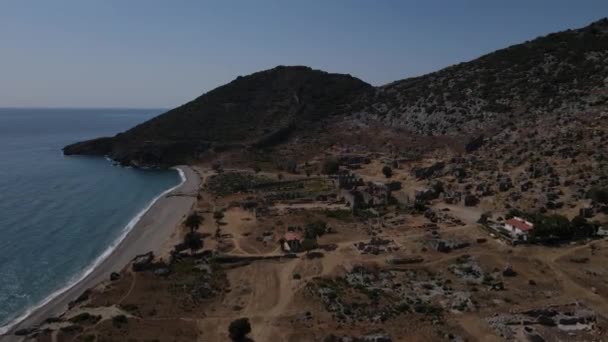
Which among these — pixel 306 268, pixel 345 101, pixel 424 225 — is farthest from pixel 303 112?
pixel 306 268

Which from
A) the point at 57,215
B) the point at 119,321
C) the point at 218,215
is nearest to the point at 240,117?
the point at 57,215

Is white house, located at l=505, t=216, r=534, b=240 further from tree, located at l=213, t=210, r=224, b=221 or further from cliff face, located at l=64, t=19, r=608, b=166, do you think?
cliff face, located at l=64, t=19, r=608, b=166

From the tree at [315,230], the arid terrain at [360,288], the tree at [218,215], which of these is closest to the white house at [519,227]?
the arid terrain at [360,288]

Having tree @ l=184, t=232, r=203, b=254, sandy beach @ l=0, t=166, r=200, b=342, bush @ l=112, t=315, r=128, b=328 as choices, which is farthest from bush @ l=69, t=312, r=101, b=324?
tree @ l=184, t=232, r=203, b=254

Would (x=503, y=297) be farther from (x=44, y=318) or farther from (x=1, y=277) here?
(x=1, y=277)

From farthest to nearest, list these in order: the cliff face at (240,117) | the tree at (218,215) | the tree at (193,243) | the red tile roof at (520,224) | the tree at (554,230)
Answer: the cliff face at (240,117), the tree at (218,215), the tree at (193,243), the red tile roof at (520,224), the tree at (554,230)

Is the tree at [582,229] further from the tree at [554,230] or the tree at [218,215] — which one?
the tree at [218,215]
